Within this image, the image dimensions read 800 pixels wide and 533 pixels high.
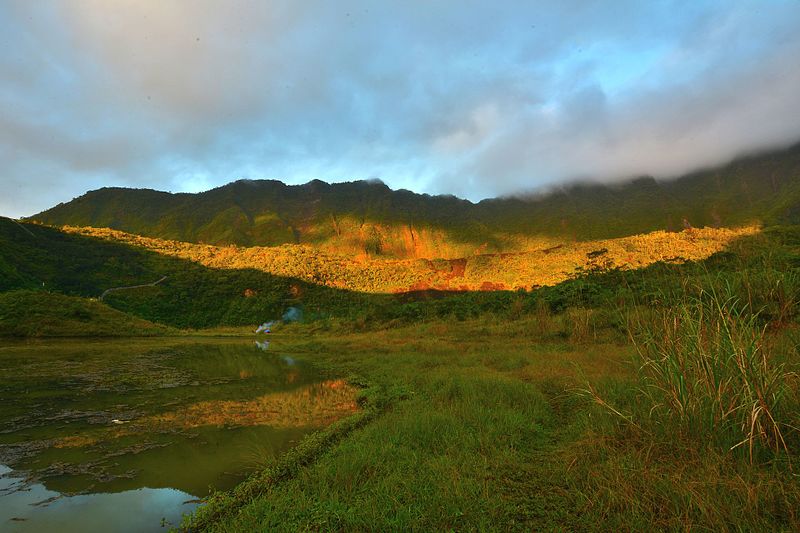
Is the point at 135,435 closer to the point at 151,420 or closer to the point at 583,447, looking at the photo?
the point at 151,420

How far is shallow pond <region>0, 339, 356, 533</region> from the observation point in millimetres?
4113

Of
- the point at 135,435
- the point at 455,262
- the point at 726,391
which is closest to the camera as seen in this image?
the point at 726,391

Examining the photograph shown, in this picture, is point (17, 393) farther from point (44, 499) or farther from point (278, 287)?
point (278, 287)

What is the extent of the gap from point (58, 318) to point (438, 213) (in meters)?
171

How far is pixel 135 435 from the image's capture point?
21.1 ft

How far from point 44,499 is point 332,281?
181 ft

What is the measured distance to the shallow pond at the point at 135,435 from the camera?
411 cm

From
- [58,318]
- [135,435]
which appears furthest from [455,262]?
[135,435]

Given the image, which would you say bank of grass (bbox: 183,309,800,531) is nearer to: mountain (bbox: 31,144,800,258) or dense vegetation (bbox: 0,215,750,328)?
dense vegetation (bbox: 0,215,750,328)

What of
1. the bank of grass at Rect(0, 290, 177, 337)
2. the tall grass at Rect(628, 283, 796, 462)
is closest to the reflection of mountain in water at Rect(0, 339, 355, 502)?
the tall grass at Rect(628, 283, 796, 462)

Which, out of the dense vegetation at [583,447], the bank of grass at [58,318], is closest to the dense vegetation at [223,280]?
the bank of grass at [58,318]

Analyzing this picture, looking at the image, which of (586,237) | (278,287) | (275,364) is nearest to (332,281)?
(278,287)

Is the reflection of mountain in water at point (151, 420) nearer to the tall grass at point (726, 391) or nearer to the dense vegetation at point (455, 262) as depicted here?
the tall grass at point (726, 391)

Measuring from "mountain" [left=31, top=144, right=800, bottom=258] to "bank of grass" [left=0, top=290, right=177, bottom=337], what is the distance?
11676 centimetres
